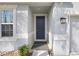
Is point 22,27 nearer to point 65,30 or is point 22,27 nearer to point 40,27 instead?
point 65,30

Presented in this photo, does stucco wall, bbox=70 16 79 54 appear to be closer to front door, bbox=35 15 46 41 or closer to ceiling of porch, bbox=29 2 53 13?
ceiling of porch, bbox=29 2 53 13

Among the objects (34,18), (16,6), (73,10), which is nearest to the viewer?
(73,10)

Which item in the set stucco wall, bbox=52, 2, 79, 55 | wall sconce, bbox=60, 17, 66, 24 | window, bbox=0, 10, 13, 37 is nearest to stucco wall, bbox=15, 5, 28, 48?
window, bbox=0, 10, 13, 37

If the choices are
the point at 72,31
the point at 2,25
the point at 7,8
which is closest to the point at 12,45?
the point at 2,25

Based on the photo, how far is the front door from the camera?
11.9 meters

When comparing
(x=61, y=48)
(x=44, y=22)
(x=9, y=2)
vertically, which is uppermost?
(x=9, y=2)

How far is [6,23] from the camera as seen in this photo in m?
7.99

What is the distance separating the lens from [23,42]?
793 cm

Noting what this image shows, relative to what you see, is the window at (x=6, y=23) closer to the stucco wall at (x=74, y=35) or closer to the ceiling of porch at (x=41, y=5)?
the ceiling of porch at (x=41, y=5)

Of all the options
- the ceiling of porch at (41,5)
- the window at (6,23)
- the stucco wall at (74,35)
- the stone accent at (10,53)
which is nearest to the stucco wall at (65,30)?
the stucco wall at (74,35)

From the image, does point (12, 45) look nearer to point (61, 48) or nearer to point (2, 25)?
point (2, 25)

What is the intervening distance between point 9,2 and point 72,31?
324 cm

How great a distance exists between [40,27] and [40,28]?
0.07 m

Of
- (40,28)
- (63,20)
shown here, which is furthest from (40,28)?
(63,20)
